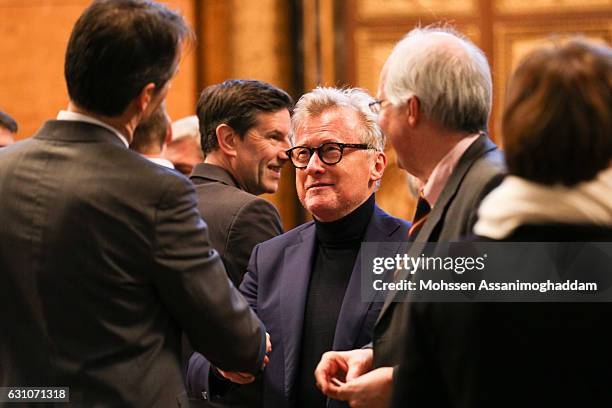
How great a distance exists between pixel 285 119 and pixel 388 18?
3091 millimetres

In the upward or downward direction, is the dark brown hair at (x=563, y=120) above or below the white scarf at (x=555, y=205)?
above

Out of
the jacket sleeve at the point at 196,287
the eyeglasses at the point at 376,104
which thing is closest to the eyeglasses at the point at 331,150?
the eyeglasses at the point at 376,104

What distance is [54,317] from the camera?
6.71 ft

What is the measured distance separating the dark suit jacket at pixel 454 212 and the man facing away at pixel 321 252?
1.30 ft

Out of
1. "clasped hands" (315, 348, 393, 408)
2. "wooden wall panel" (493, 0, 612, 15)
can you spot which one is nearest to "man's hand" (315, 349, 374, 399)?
"clasped hands" (315, 348, 393, 408)

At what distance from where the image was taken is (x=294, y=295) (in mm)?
2828

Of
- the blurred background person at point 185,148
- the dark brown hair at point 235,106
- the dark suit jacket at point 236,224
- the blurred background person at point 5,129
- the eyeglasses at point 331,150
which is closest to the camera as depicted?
the eyeglasses at point 331,150

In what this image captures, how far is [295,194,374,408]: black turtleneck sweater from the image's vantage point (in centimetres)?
274

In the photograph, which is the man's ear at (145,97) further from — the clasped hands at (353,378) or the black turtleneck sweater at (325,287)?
the black turtleneck sweater at (325,287)

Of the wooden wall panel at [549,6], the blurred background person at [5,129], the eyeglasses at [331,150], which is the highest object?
the wooden wall panel at [549,6]

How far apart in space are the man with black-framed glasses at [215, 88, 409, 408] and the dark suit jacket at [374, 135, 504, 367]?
1.30ft

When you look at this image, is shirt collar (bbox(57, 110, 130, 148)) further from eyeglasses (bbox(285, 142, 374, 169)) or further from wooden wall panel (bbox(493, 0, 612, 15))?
wooden wall panel (bbox(493, 0, 612, 15))

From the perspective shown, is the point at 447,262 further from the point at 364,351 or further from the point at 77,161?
the point at 77,161

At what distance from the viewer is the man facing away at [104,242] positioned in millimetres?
2031
